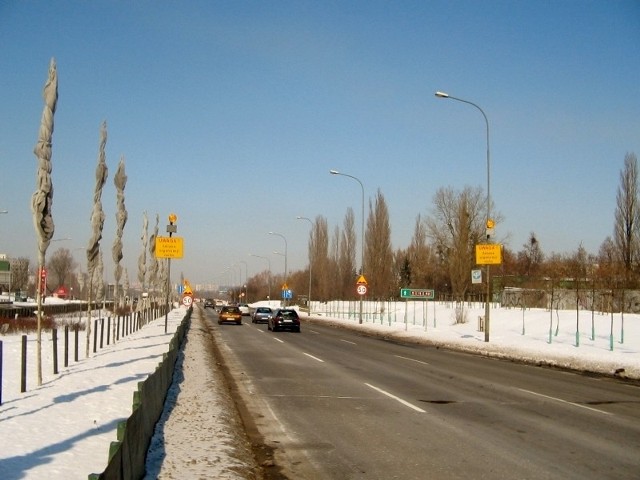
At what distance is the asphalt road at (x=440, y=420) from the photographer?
771 centimetres

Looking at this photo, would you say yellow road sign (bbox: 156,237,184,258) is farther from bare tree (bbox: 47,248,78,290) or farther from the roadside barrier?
bare tree (bbox: 47,248,78,290)

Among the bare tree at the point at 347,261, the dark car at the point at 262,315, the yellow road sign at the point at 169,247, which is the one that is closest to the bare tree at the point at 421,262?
the bare tree at the point at 347,261

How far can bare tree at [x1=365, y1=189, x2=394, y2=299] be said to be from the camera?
74.9 m

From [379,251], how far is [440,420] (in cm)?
6403

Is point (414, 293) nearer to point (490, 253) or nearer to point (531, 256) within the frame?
point (490, 253)

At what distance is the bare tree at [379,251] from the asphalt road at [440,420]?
54.4 metres

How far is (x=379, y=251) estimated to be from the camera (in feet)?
245

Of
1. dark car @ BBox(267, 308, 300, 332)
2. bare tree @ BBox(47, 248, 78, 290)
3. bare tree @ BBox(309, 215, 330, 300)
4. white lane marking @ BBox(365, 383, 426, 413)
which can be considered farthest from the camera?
bare tree @ BBox(47, 248, 78, 290)

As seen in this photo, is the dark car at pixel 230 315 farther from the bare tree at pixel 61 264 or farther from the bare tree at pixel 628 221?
the bare tree at pixel 61 264

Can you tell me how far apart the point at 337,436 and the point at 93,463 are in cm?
379

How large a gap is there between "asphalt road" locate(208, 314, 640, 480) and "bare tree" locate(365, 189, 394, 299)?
178ft

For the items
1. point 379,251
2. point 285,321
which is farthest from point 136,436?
point 379,251

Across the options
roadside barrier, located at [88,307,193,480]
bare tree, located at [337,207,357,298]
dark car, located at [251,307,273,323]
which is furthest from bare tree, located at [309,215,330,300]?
roadside barrier, located at [88,307,193,480]

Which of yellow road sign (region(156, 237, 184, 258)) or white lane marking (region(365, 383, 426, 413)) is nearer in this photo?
white lane marking (region(365, 383, 426, 413))
